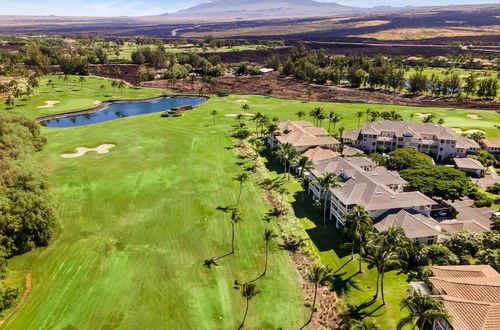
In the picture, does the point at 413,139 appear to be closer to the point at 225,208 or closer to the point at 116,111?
the point at 225,208

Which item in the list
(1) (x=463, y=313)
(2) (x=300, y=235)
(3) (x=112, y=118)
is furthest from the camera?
(3) (x=112, y=118)

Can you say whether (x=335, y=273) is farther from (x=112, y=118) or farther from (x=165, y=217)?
(x=112, y=118)

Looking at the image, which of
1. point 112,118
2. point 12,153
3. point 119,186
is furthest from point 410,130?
point 112,118

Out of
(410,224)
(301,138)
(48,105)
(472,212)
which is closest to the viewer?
(410,224)

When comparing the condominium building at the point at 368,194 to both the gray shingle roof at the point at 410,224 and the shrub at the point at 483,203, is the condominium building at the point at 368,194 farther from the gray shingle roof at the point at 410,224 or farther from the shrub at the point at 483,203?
the shrub at the point at 483,203

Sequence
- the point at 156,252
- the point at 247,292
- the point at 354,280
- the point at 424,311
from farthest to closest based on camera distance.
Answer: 1. the point at 156,252
2. the point at 354,280
3. the point at 247,292
4. the point at 424,311

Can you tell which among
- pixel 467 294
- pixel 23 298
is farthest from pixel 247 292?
pixel 23 298
